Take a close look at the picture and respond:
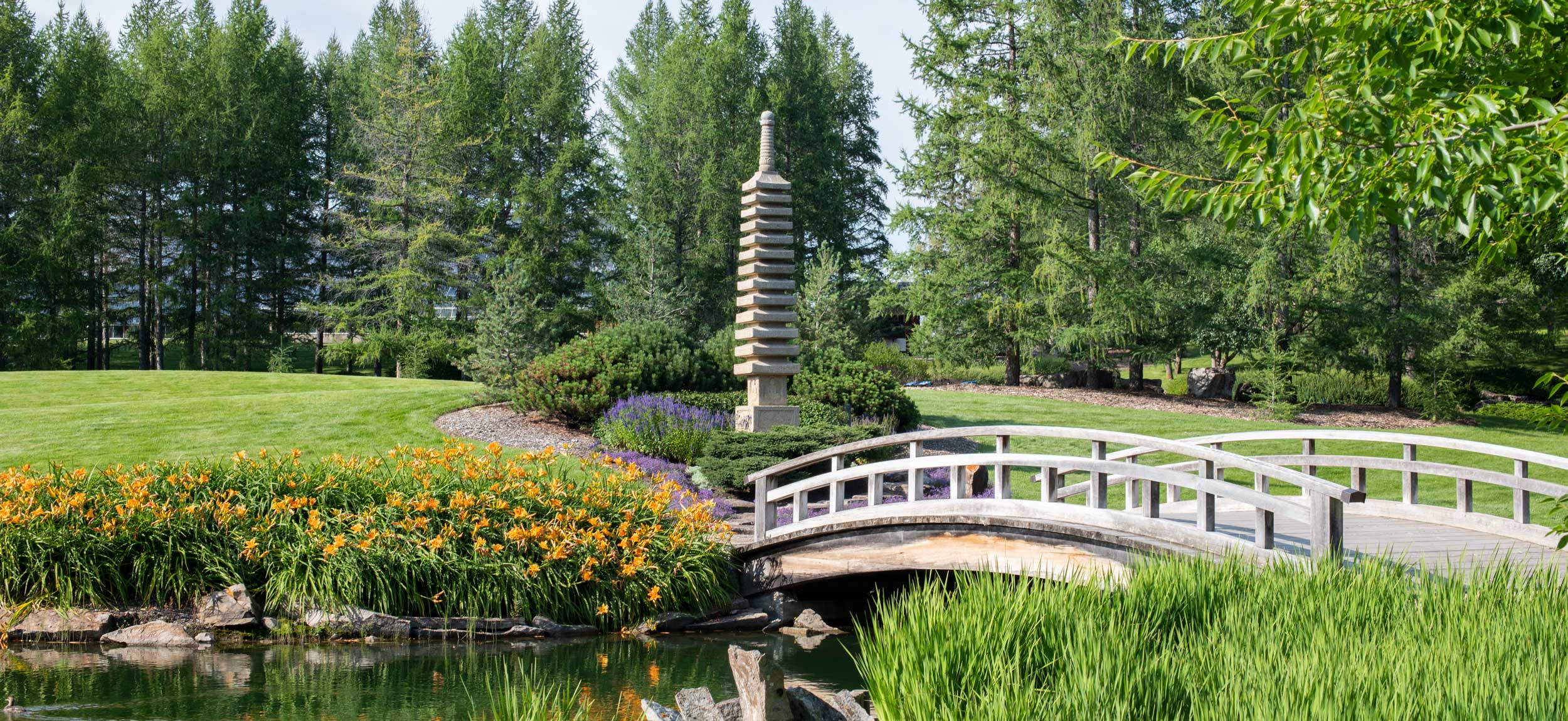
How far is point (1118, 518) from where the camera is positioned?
8.64m

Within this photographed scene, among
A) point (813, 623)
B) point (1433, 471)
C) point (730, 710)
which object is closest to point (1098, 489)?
point (813, 623)

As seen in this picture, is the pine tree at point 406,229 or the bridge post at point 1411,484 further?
the pine tree at point 406,229

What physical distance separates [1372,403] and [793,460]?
912 inches

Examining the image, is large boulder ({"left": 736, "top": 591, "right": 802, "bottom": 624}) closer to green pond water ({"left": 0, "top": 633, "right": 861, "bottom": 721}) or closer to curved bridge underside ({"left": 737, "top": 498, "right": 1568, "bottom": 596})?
curved bridge underside ({"left": 737, "top": 498, "right": 1568, "bottom": 596})

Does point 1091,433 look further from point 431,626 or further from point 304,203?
point 304,203

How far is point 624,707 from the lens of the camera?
749cm

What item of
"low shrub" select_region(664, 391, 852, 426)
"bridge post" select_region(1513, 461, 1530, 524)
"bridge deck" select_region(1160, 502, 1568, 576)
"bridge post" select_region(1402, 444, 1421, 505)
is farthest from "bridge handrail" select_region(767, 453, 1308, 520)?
"low shrub" select_region(664, 391, 852, 426)

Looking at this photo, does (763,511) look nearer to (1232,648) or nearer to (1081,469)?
(1081,469)

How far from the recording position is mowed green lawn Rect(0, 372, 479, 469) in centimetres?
1596

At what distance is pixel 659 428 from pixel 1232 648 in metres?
12.2

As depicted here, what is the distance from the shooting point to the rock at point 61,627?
915cm

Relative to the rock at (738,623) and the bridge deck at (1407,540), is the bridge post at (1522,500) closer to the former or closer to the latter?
the bridge deck at (1407,540)

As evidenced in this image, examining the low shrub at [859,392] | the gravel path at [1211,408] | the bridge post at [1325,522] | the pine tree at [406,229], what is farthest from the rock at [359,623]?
the pine tree at [406,229]

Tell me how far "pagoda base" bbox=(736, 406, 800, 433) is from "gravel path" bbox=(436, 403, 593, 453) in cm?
248
